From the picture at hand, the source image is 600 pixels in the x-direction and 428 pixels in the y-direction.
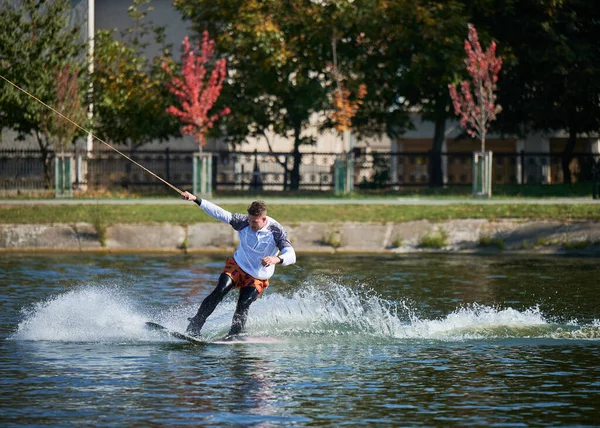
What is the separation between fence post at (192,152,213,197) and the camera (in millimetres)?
40125

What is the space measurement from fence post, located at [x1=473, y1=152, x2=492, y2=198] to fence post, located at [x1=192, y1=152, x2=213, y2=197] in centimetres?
787

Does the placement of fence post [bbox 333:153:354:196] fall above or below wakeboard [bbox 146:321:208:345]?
above

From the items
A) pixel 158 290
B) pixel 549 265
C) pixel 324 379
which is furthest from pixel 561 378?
pixel 549 265

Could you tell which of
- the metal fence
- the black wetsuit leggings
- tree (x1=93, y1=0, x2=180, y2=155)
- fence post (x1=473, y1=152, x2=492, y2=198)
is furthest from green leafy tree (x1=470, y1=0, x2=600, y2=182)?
the black wetsuit leggings

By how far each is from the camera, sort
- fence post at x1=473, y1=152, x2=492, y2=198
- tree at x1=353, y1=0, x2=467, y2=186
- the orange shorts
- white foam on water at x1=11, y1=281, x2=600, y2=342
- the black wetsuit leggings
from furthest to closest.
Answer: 1. tree at x1=353, y1=0, x2=467, y2=186
2. fence post at x1=473, y1=152, x2=492, y2=198
3. white foam on water at x1=11, y1=281, x2=600, y2=342
4. the orange shorts
5. the black wetsuit leggings

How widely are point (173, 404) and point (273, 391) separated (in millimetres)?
1101

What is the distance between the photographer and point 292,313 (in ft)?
56.7

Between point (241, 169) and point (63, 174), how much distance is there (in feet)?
33.2

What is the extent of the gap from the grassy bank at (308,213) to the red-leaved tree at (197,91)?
11.2 m

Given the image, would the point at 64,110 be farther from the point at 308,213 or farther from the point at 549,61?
the point at 549,61

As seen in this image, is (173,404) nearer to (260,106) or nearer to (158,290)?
(158,290)

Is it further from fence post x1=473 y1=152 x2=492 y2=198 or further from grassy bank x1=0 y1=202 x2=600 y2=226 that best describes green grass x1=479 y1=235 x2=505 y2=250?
fence post x1=473 y1=152 x2=492 y2=198

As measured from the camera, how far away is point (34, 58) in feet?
144

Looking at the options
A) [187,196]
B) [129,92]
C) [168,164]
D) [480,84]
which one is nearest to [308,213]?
[480,84]
